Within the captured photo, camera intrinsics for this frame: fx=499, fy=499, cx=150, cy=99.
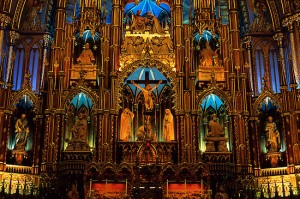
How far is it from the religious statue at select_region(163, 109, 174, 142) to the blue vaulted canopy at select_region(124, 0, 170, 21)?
7.64 m


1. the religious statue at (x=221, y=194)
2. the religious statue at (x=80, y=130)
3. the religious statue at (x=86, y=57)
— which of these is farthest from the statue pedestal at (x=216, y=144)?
the religious statue at (x=86, y=57)

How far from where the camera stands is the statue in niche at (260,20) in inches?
1205

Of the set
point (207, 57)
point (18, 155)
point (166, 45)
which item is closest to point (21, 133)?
point (18, 155)

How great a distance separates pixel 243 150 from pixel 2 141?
1259 cm

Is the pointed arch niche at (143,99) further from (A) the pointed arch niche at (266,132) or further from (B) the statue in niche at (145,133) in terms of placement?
(A) the pointed arch niche at (266,132)

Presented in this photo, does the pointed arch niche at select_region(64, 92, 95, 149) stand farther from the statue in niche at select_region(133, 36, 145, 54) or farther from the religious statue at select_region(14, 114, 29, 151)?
the statue in niche at select_region(133, 36, 145, 54)

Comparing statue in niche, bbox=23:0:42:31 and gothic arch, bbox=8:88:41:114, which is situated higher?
statue in niche, bbox=23:0:42:31

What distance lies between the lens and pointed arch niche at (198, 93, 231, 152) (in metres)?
27.4

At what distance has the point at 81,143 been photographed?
2605 centimetres

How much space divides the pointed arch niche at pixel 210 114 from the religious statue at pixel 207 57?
1985 mm

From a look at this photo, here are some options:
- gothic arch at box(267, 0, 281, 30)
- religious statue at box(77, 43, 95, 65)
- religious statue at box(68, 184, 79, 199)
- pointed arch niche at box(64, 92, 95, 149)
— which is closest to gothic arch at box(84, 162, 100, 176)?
religious statue at box(68, 184, 79, 199)

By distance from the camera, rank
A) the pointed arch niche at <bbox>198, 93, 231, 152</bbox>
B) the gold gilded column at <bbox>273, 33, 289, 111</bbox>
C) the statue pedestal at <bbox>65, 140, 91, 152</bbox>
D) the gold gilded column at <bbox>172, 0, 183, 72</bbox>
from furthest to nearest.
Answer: the gold gilded column at <bbox>172, 0, 183, 72</bbox>, the pointed arch niche at <bbox>198, 93, 231, 152</bbox>, the gold gilded column at <bbox>273, 33, 289, 111</bbox>, the statue pedestal at <bbox>65, 140, 91, 152</bbox>

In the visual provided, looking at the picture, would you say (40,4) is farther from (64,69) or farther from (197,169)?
(197,169)

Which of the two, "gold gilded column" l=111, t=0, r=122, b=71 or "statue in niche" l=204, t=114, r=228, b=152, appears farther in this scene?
"gold gilded column" l=111, t=0, r=122, b=71
